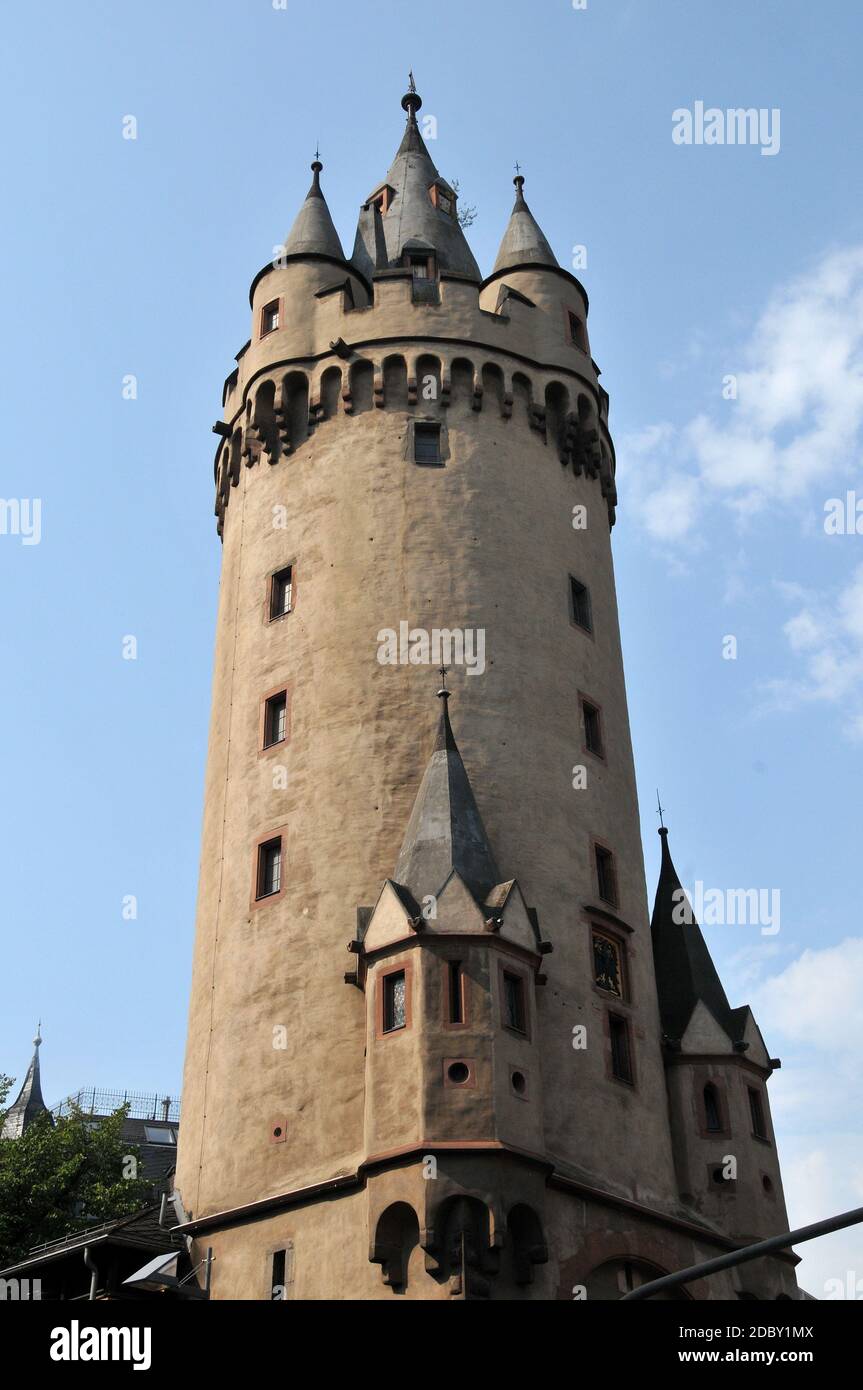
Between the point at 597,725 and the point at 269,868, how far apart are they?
8.44 meters

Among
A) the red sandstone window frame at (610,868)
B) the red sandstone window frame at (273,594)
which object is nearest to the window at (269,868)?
the red sandstone window frame at (273,594)

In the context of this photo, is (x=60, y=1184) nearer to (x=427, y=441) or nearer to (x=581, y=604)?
(x=581, y=604)

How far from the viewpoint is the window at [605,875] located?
35344mm

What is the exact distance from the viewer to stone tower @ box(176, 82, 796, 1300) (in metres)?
28.8

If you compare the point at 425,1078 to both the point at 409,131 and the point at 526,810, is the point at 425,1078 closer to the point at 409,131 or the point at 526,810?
the point at 526,810

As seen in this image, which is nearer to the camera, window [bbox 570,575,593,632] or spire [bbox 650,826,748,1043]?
spire [bbox 650,826,748,1043]

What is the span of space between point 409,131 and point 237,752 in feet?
78.7

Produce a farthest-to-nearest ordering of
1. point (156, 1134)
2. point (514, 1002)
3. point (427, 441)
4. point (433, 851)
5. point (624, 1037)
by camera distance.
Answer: point (156, 1134) < point (427, 441) < point (624, 1037) < point (433, 851) < point (514, 1002)

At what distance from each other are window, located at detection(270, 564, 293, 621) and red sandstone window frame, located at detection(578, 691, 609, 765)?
7189 millimetres

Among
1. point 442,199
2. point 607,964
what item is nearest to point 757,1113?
point 607,964

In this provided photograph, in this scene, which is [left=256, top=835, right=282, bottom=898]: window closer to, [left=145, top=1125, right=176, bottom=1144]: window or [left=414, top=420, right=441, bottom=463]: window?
[left=414, top=420, right=441, bottom=463]: window

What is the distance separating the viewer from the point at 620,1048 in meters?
33.7

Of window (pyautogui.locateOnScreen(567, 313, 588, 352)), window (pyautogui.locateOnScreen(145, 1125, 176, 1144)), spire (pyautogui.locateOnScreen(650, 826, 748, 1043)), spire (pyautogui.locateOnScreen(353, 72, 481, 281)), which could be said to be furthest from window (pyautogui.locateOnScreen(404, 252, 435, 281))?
window (pyautogui.locateOnScreen(145, 1125, 176, 1144))
